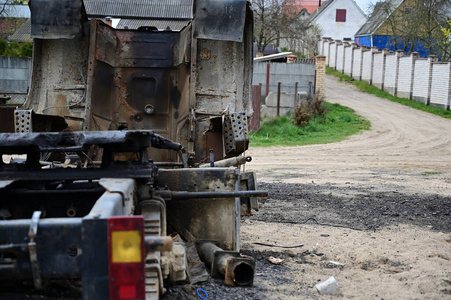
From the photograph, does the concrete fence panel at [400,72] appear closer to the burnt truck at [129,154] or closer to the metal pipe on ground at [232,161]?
the burnt truck at [129,154]

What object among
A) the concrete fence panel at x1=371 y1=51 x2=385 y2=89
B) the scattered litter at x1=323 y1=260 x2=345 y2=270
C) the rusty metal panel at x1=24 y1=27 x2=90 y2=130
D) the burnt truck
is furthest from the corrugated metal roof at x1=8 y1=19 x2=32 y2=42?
the scattered litter at x1=323 y1=260 x2=345 y2=270

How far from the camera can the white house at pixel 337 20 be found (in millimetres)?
58219

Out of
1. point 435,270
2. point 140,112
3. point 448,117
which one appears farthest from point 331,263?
point 448,117

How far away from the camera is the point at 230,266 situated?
4.50 metres

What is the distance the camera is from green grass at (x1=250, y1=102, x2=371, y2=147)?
63.3 feet

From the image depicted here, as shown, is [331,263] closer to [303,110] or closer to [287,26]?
[303,110]

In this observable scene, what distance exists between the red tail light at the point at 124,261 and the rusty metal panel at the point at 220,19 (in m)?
4.16

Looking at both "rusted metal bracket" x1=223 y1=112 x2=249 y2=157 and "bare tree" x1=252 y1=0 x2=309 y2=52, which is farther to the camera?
"bare tree" x1=252 y1=0 x2=309 y2=52

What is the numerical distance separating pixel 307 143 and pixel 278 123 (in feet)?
6.74

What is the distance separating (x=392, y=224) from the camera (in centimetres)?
716

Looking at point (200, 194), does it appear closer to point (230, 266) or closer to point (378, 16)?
point (230, 266)

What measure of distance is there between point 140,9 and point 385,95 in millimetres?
27002

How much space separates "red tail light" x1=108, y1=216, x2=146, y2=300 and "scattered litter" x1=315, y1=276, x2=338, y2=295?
2.27 metres

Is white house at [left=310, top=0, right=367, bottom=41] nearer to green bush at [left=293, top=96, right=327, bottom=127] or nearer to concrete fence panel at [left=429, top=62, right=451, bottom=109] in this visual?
concrete fence panel at [left=429, top=62, right=451, bottom=109]
